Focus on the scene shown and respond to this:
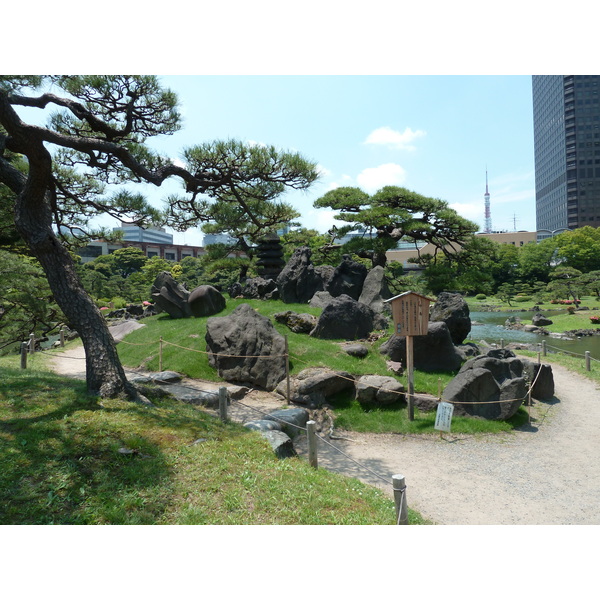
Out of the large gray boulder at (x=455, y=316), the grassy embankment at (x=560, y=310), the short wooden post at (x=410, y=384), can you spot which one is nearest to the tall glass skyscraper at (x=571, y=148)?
the grassy embankment at (x=560, y=310)

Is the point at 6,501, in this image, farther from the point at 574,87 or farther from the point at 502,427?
the point at 574,87

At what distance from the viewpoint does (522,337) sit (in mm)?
26406

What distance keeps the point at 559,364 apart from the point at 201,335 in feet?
44.3

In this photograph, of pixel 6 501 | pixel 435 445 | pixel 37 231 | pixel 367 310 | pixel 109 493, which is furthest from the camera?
pixel 367 310

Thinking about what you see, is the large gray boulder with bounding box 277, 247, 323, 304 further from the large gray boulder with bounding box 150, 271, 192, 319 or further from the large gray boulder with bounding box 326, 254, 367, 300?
the large gray boulder with bounding box 150, 271, 192, 319

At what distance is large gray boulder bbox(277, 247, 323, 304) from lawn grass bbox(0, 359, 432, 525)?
422 inches

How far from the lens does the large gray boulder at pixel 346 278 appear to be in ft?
56.8

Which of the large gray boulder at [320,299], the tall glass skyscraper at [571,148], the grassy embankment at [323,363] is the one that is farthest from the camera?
the tall glass skyscraper at [571,148]

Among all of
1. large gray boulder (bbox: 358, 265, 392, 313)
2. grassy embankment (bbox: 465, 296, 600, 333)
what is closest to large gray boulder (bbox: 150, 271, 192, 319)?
large gray boulder (bbox: 358, 265, 392, 313)

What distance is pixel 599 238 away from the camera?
160 feet

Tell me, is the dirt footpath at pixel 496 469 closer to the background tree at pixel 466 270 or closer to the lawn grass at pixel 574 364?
the lawn grass at pixel 574 364

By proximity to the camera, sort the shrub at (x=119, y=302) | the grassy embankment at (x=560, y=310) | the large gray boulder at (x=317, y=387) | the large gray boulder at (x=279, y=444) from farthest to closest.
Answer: the shrub at (x=119, y=302)
the grassy embankment at (x=560, y=310)
the large gray boulder at (x=317, y=387)
the large gray boulder at (x=279, y=444)

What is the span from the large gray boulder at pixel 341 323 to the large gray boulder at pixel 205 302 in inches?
193

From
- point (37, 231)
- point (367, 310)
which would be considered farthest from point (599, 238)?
point (37, 231)
